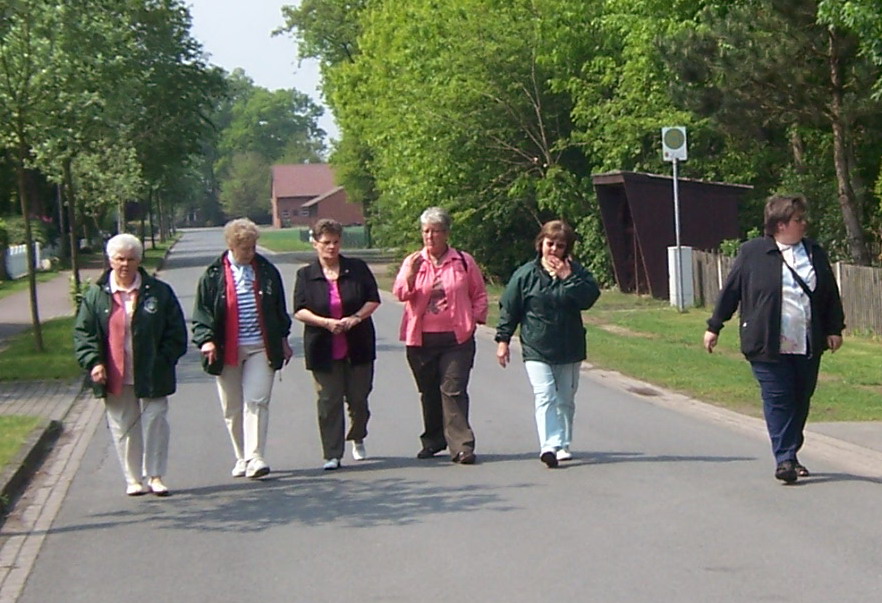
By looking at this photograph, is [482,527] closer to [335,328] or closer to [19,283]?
[335,328]

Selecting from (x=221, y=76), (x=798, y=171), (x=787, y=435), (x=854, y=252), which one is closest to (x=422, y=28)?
(x=798, y=171)

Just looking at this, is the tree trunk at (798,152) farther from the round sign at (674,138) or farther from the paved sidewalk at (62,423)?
the paved sidewalk at (62,423)

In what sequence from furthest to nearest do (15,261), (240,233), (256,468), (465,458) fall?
(15,261), (465,458), (256,468), (240,233)

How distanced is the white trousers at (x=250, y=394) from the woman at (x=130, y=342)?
518 mm

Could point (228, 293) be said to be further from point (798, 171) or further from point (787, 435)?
point (798, 171)

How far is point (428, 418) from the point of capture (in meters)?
10.4

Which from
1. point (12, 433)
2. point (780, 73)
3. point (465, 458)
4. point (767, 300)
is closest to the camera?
point (767, 300)

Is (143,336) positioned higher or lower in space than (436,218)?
lower

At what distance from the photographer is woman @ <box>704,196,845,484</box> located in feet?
28.7

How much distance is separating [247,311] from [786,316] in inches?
138

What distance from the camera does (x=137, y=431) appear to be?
9.35m

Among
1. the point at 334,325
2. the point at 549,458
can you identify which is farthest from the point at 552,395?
the point at 334,325

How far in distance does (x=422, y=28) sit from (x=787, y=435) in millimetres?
29012

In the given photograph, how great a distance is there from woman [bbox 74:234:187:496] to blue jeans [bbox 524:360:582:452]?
2412 millimetres
